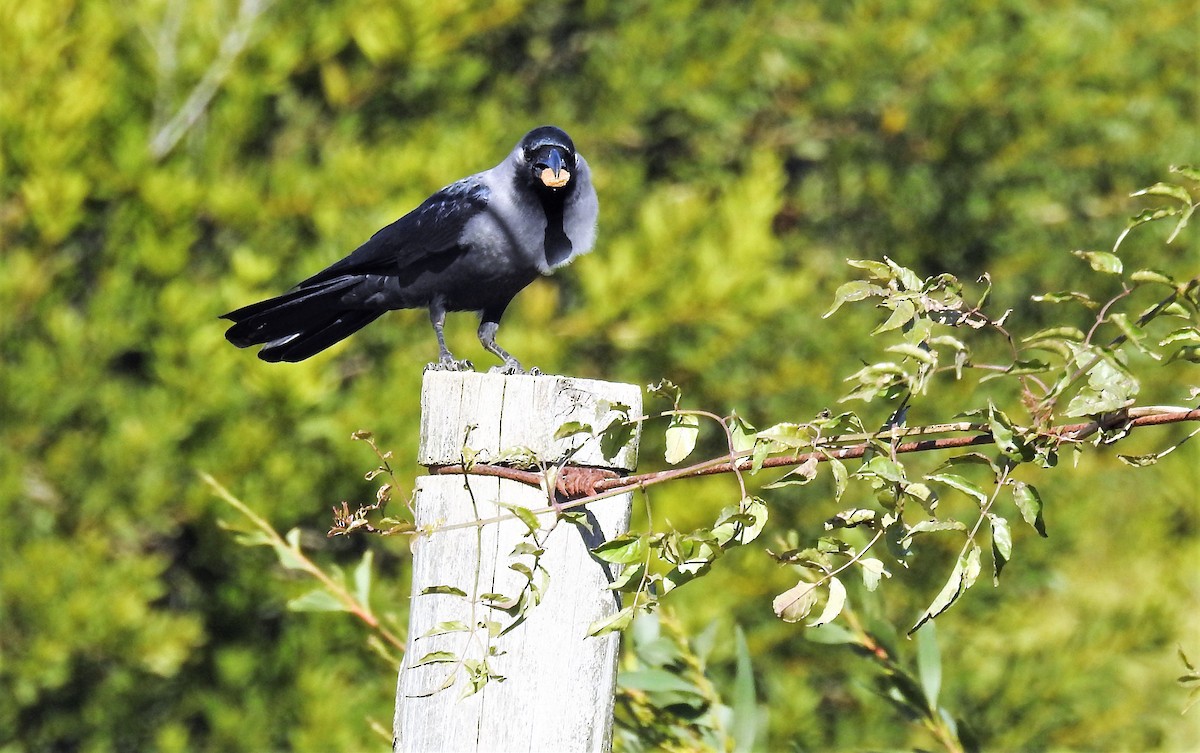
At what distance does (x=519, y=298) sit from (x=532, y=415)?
12.8ft

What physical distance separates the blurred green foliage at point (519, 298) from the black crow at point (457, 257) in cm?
86

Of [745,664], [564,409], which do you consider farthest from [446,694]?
[745,664]

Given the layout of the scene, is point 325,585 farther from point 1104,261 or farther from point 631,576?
point 1104,261

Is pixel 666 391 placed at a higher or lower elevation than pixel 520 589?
higher

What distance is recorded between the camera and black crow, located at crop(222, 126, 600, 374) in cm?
366

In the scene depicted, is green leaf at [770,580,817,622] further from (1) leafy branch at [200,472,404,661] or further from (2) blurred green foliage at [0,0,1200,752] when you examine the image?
(2) blurred green foliage at [0,0,1200,752]

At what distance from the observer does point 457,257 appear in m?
3.72

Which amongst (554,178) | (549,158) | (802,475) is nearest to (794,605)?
(802,475)

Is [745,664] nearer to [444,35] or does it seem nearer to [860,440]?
[860,440]

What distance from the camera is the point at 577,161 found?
12.6ft

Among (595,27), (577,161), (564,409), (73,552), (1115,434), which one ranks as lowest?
(1115,434)

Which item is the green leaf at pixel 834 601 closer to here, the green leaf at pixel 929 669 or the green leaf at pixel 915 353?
the green leaf at pixel 915 353

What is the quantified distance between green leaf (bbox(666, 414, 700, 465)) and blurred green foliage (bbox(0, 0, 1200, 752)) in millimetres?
2176

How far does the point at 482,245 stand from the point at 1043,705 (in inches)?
145
